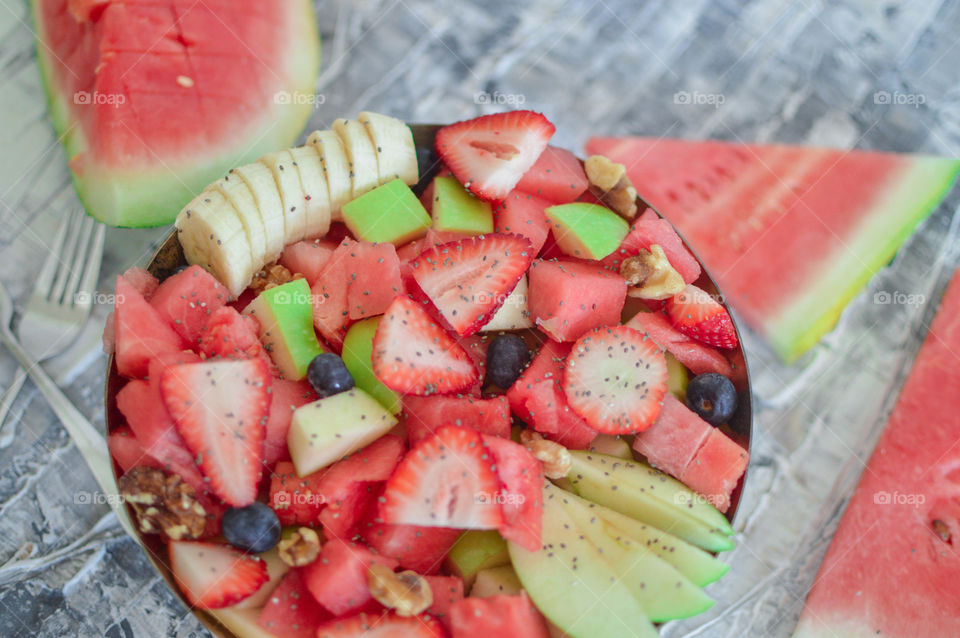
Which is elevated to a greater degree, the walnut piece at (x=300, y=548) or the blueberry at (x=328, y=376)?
the blueberry at (x=328, y=376)

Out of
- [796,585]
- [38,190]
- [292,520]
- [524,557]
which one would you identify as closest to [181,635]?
[292,520]

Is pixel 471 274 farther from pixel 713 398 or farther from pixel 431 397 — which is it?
pixel 713 398

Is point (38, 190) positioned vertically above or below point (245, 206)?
below

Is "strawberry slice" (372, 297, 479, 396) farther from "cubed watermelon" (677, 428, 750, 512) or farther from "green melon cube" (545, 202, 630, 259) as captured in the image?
"cubed watermelon" (677, 428, 750, 512)

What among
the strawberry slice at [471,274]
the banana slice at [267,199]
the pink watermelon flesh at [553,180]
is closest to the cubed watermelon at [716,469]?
the strawberry slice at [471,274]

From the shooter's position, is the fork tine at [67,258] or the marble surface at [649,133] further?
the fork tine at [67,258]

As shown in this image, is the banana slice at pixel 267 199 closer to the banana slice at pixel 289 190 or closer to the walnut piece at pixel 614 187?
the banana slice at pixel 289 190

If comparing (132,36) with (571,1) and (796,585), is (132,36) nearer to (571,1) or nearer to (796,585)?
(571,1)

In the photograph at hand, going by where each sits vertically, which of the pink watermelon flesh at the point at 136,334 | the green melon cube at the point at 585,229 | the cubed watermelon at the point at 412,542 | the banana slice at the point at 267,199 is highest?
the green melon cube at the point at 585,229
